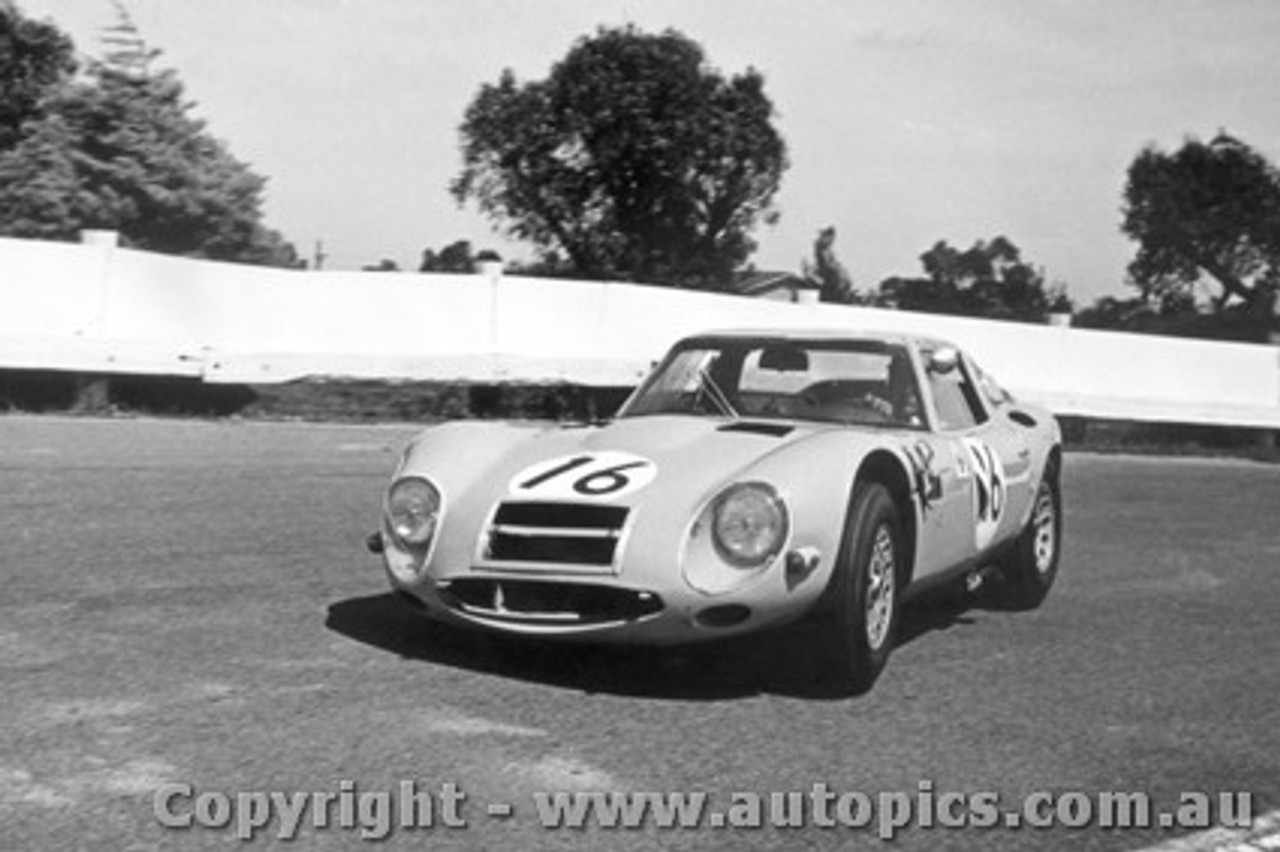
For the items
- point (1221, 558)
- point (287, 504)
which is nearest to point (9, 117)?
point (287, 504)

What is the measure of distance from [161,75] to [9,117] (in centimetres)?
910

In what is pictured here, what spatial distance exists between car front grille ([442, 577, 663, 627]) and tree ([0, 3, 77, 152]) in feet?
87.4

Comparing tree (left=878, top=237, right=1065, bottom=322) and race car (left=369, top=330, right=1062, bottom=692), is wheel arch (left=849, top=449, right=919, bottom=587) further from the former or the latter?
tree (left=878, top=237, right=1065, bottom=322)

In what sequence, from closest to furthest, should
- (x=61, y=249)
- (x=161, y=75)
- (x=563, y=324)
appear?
(x=61, y=249) → (x=563, y=324) → (x=161, y=75)

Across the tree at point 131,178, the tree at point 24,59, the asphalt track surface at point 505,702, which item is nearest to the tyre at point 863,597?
the asphalt track surface at point 505,702

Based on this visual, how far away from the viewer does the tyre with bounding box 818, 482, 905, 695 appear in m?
5.36

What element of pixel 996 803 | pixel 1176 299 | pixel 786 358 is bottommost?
pixel 996 803

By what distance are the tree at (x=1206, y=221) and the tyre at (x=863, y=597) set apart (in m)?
46.2

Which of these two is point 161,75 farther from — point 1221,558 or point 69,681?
point 69,681

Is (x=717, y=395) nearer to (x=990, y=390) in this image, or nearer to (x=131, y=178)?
(x=990, y=390)

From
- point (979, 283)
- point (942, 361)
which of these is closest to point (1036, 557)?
point (942, 361)

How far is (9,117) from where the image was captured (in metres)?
30.1

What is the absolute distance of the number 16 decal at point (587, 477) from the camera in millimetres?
5418

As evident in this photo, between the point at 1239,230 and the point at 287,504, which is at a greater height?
the point at 1239,230
